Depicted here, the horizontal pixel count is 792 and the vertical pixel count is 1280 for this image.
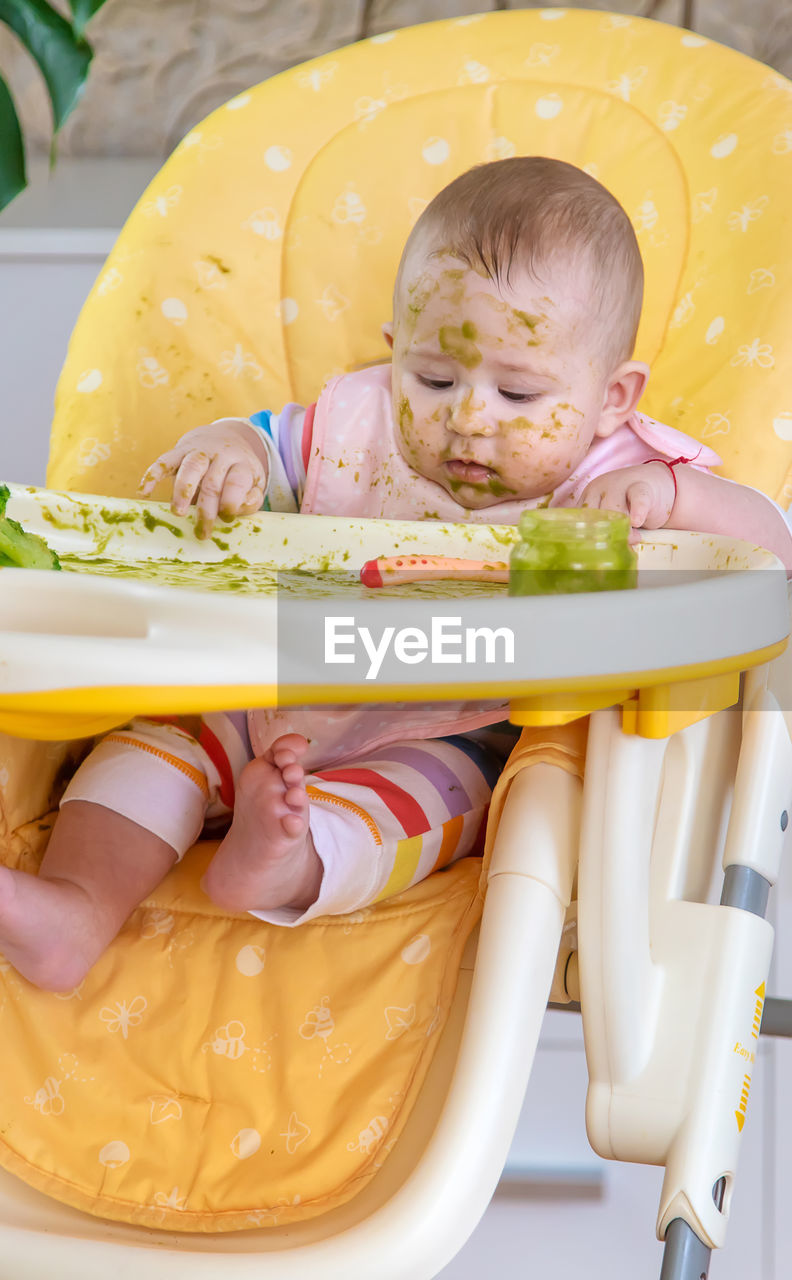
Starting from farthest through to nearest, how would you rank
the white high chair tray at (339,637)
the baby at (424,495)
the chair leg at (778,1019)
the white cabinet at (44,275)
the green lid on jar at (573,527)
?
1. the white cabinet at (44,275)
2. the chair leg at (778,1019)
3. the baby at (424,495)
4. the green lid on jar at (573,527)
5. the white high chair tray at (339,637)

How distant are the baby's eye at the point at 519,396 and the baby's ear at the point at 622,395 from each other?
0.08 metres

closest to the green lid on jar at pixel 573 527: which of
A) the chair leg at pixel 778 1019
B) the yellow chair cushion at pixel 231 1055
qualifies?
the yellow chair cushion at pixel 231 1055

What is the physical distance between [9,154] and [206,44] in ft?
3.68

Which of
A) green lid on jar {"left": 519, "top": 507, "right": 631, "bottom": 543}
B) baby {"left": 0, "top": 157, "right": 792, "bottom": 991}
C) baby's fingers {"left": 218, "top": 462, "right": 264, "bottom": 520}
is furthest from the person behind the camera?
baby's fingers {"left": 218, "top": 462, "right": 264, "bottom": 520}

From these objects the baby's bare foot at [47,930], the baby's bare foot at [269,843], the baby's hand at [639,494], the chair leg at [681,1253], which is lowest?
the chair leg at [681,1253]

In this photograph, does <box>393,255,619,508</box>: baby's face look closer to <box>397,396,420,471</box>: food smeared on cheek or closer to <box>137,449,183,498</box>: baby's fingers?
<box>397,396,420,471</box>: food smeared on cheek

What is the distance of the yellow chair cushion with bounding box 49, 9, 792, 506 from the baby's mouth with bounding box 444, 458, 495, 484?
18 centimetres

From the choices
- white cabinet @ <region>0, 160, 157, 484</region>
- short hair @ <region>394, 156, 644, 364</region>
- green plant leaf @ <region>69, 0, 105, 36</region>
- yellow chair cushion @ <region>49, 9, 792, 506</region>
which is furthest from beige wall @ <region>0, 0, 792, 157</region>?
green plant leaf @ <region>69, 0, 105, 36</region>

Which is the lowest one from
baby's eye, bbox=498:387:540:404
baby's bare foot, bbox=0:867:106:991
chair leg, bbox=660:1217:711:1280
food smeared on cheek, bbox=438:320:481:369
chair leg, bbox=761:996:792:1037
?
chair leg, bbox=761:996:792:1037

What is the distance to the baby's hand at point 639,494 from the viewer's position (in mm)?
672

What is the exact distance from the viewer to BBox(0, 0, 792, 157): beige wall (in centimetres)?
150

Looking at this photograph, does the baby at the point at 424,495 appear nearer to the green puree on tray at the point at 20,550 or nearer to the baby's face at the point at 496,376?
the baby's face at the point at 496,376

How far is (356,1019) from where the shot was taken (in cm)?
59

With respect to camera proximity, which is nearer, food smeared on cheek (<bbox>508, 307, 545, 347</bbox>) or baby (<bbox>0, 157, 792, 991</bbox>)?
baby (<bbox>0, 157, 792, 991</bbox>)
